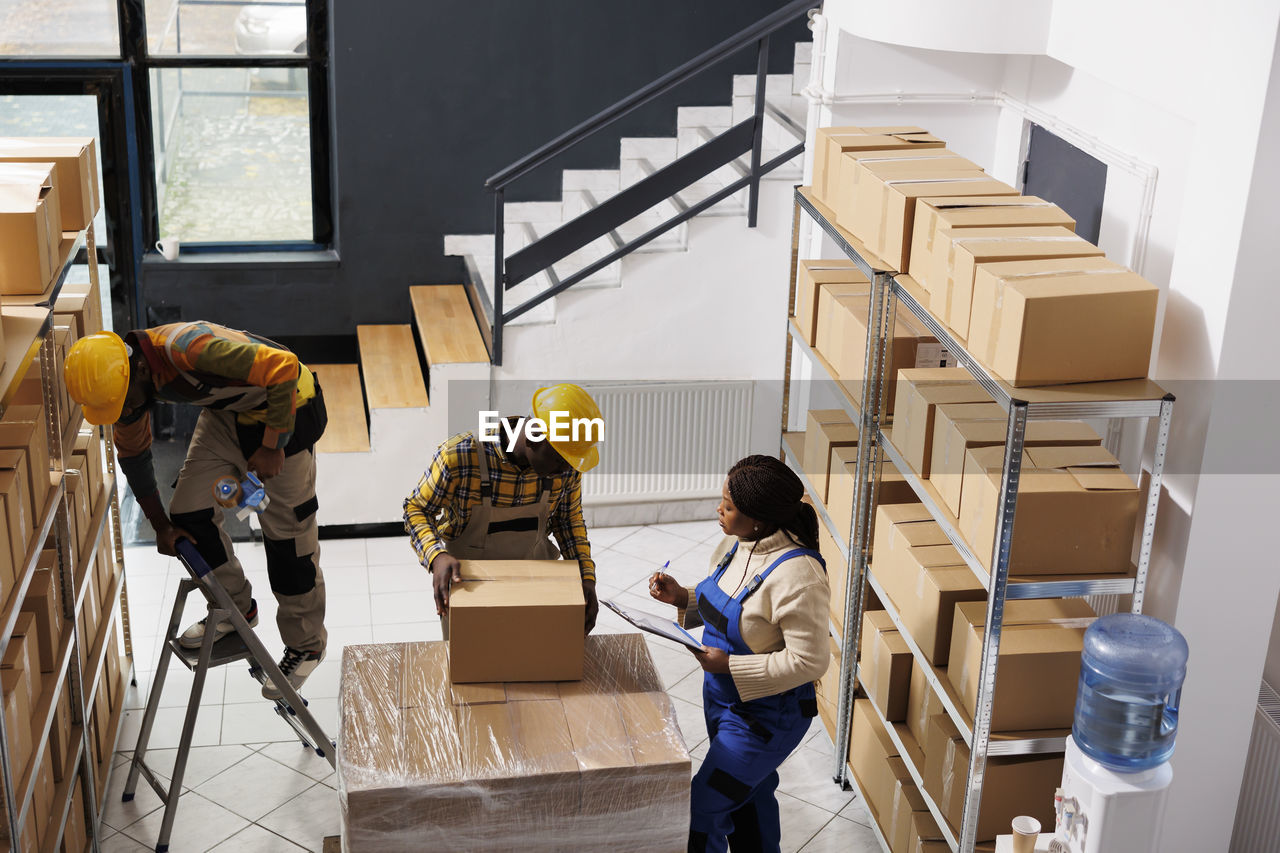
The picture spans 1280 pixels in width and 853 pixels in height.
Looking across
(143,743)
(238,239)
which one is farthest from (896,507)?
(238,239)

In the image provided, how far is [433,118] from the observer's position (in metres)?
7.23

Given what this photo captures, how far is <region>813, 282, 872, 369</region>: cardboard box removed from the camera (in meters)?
4.48

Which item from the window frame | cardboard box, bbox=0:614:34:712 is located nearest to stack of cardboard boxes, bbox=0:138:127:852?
cardboard box, bbox=0:614:34:712

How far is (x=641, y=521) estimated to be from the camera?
22.2 ft

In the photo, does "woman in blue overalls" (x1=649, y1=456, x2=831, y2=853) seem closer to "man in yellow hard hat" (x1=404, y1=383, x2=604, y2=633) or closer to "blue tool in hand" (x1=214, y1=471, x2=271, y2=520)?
"man in yellow hard hat" (x1=404, y1=383, x2=604, y2=633)

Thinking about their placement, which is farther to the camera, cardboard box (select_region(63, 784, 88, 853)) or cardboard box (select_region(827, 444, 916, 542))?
cardboard box (select_region(827, 444, 916, 542))

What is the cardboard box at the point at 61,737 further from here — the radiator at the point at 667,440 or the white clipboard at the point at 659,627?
the radiator at the point at 667,440

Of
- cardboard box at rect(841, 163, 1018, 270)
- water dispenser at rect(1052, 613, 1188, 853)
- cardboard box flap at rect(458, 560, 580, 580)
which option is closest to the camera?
water dispenser at rect(1052, 613, 1188, 853)

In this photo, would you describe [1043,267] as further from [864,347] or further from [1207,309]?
[864,347]

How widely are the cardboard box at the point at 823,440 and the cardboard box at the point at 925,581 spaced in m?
0.46

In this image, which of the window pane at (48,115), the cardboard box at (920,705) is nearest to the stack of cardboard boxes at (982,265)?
the cardboard box at (920,705)

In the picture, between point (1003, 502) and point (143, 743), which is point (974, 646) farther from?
point (143, 743)

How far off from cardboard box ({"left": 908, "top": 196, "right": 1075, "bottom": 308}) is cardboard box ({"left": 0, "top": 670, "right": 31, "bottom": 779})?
2692 millimetres

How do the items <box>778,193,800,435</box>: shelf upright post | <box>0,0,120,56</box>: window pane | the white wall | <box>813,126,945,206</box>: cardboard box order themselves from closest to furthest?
the white wall, <box>813,126,945,206</box>: cardboard box, <box>778,193,800,435</box>: shelf upright post, <box>0,0,120,56</box>: window pane
